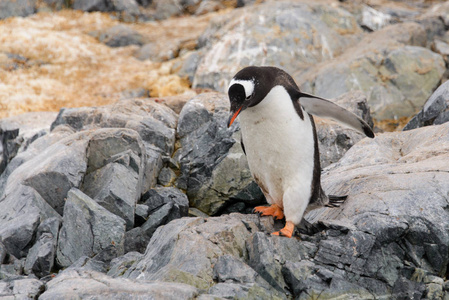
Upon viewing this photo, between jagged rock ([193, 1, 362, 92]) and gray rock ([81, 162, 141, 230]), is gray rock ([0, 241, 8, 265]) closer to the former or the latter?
gray rock ([81, 162, 141, 230])

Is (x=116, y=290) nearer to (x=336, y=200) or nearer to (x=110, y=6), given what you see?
(x=336, y=200)

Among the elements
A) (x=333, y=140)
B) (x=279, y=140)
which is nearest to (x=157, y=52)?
(x=333, y=140)

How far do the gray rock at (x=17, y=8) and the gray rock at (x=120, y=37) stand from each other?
15.6 feet

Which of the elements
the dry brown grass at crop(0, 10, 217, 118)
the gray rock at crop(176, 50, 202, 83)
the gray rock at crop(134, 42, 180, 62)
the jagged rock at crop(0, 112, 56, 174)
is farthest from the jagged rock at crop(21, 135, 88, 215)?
the gray rock at crop(134, 42, 180, 62)

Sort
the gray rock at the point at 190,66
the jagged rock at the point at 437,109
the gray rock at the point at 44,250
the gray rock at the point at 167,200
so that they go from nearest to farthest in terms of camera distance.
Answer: the gray rock at the point at 44,250 < the gray rock at the point at 167,200 < the jagged rock at the point at 437,109 < the gray rock at the point at 190,66

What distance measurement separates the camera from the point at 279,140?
5.09 meters

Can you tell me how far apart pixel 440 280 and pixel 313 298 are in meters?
1.32

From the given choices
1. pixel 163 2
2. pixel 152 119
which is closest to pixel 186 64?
pixel 152 119

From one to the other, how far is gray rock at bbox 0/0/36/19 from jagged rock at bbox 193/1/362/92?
12.1m

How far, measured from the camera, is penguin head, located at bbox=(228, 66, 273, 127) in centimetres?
471

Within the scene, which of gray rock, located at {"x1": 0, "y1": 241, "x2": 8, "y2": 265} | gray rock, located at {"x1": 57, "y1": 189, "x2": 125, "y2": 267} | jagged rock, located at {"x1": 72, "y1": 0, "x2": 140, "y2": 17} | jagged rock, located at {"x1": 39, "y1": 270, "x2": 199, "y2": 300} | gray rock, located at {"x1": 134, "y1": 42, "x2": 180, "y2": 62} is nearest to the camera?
jagged rock, located at {"x1": 39, "y1": 270, "x2": 199, "y2": 300}

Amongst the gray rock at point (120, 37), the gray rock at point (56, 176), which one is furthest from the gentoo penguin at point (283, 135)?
the gray rock at point (120, 37)

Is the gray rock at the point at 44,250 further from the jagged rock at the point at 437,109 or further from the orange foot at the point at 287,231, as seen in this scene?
the jagged rock at the point at 437,109

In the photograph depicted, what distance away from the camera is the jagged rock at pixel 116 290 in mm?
3967
